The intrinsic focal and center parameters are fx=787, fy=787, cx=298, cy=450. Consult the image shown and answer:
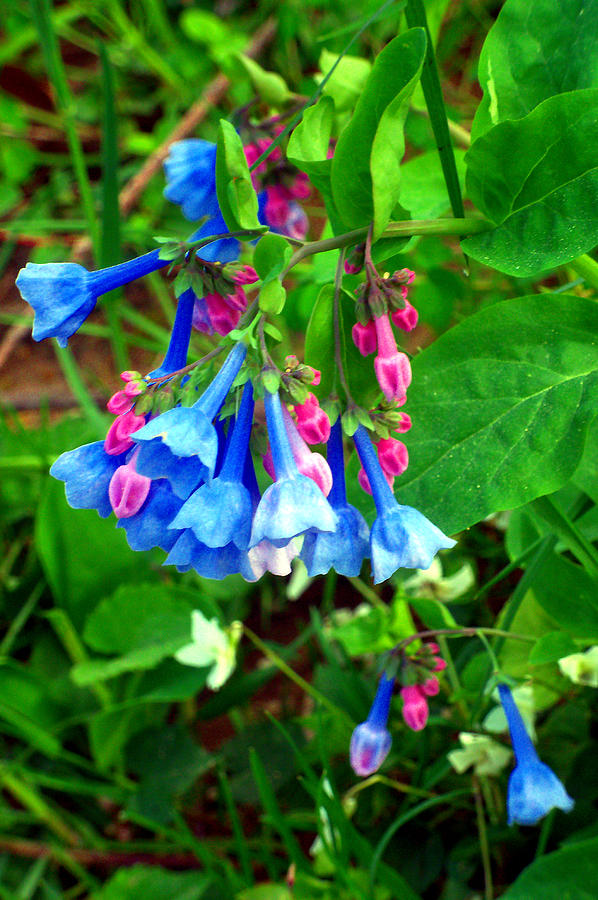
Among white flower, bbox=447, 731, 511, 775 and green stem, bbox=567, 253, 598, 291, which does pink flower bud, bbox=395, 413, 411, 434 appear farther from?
white flower, bbox=447, 731, 511, 775

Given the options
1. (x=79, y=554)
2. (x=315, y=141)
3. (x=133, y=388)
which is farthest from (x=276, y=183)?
(x=79, y=554)

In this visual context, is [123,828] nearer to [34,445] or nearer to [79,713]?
[79,713]

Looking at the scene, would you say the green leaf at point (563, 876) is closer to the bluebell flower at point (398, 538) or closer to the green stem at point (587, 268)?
the bluebell flower at point (398, 538)

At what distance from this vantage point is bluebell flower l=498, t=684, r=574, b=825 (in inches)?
32.2

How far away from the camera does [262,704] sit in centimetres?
143

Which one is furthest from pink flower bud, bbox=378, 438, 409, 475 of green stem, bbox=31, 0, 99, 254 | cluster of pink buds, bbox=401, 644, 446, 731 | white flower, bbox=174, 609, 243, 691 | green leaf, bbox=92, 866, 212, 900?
green stem, bbox=31, 0, 99, 254

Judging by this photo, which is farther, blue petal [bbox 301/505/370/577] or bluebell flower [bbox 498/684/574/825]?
bluebell flower [bbox 498/684/574/825]

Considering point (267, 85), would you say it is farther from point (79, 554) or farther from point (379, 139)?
point (79, 554)

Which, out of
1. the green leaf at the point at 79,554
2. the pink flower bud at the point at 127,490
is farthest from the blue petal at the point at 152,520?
the green leaf at the point at 79,554

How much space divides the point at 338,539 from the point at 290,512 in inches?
3.0

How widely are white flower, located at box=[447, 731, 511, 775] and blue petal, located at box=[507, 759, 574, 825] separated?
9cm

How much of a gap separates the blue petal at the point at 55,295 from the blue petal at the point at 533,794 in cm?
64

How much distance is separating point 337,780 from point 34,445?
867 mm

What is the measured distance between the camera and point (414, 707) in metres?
0.87
